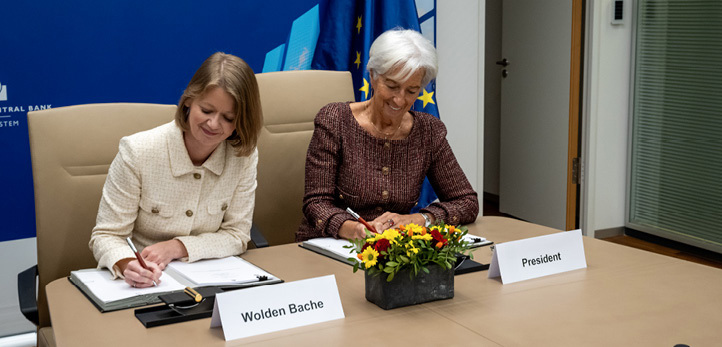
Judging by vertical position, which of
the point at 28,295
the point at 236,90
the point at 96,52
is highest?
the point at 96,52

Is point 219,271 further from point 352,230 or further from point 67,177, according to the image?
point 67,177

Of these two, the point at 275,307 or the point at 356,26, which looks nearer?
the point at 275,307

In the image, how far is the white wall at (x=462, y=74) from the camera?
3.64 m

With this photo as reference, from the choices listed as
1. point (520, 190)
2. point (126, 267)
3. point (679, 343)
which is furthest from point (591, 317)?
point (520, 190)

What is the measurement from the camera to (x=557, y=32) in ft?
14.6

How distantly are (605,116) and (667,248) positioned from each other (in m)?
0.90

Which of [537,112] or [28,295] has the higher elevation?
[537,112]

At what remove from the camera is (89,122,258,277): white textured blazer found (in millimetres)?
1698

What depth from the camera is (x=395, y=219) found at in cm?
195

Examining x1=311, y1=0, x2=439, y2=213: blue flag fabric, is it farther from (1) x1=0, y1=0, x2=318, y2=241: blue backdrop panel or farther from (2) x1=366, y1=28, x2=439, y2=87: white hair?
(2) x1=366, y1=28, x2=439, y2=87: white hair

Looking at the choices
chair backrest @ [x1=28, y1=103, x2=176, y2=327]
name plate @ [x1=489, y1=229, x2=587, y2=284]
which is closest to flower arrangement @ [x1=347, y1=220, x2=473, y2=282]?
name plate @ [x1=489, y1=229, x2=587, y2=284]

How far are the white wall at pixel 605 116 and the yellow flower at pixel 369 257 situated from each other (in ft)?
11.2

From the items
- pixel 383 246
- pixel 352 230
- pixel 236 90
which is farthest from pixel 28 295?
pixel 383 246

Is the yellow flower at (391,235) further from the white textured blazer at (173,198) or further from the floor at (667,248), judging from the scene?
the floor at (667,248)
